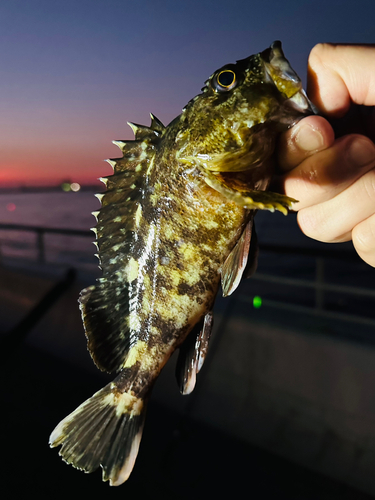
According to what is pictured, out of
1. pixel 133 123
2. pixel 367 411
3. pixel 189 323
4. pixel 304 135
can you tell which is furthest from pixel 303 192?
pixel 367 411

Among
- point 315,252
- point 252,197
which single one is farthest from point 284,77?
point 315,252

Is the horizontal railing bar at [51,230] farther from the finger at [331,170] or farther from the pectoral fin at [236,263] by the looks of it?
the finger at [331,170]

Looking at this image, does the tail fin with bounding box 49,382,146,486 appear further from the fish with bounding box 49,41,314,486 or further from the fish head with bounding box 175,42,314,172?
the fish head with bounding box 175,42,314,172

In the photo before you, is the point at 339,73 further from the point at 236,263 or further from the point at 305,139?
the point at 236,263

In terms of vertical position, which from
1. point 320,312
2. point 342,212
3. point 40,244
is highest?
point 342,212

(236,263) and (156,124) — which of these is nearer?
(236,263)

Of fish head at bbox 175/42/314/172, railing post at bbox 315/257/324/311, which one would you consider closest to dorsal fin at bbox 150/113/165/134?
fish head at bbox 175/42/314/172

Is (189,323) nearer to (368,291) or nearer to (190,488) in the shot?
(190,488)

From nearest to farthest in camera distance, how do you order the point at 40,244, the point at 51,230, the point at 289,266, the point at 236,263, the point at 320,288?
the point at 236,263
the point at 320,288
the point at 51,230
the point at 40,244
the point at 289,266

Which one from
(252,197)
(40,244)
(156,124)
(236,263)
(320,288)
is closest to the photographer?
(252,197)
